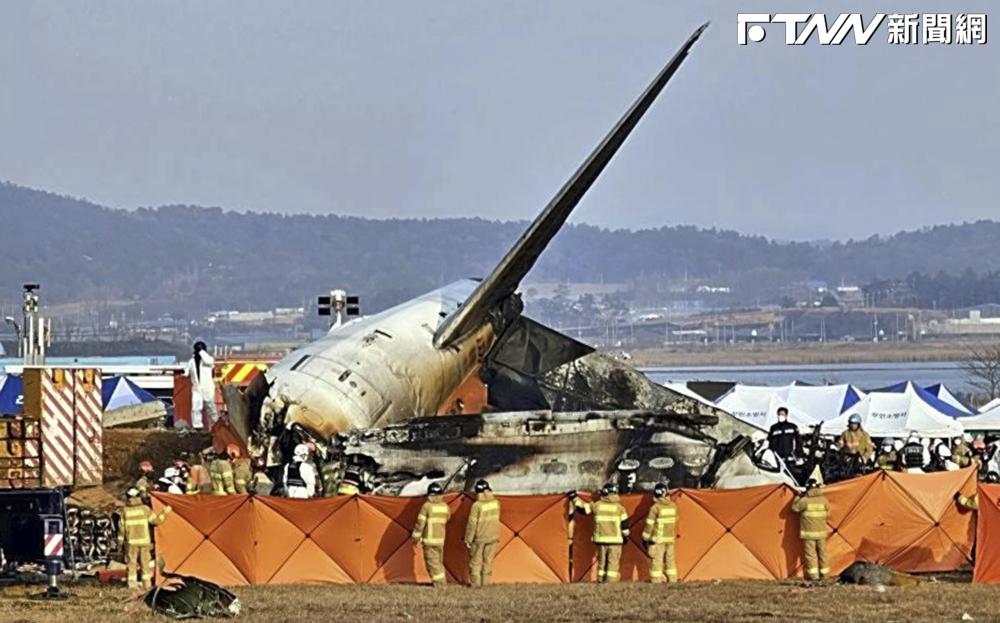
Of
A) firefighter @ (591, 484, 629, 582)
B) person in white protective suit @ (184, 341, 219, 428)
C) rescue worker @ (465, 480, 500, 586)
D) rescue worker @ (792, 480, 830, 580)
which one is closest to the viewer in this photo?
rescue worker @ (465, 480, 500, 586)

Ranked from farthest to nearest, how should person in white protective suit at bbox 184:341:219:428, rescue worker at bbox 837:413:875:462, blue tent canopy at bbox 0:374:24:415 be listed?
1. blue tent canopy at bbox 0:374:24:415
2. person in white protective suit at bbox 184:341:219:428
3. rescue worker at bbox 837:413:875:462

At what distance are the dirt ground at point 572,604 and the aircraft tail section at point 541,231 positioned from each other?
10894 mm

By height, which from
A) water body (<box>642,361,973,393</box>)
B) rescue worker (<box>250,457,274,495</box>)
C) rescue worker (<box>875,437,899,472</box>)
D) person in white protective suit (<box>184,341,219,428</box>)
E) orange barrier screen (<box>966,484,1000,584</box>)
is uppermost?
person in white protective suit (<box>184,341,219,428</box>)

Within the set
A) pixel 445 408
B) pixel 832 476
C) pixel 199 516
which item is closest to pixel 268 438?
pixel 199 516

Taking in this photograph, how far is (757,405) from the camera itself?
191 feet

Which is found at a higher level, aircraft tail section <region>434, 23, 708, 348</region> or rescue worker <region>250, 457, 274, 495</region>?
aircraft tail section <region>434, 23, 708, 348</region>

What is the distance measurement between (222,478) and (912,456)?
1344cm

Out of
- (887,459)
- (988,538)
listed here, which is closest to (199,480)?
(988,538)

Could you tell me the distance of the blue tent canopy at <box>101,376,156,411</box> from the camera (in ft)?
180

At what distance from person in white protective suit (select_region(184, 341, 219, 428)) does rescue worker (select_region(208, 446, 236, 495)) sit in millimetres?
8478

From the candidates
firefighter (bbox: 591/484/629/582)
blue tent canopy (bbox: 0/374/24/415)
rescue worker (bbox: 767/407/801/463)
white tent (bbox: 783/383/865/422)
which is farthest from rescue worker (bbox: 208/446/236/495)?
white tent (bbox: 783/383/865/422)

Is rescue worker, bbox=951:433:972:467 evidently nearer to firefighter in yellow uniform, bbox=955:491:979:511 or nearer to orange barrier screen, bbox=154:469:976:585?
firefighter in yellow uniform, bbox=955:491:979:511

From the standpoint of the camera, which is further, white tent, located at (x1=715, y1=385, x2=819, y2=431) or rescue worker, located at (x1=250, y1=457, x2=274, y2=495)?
white tent, located at (x1=715, y1=385, x2=819, y2=431)

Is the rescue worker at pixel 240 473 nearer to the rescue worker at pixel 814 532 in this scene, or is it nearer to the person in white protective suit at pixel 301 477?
the person in white protective suit at pixel 301 477
